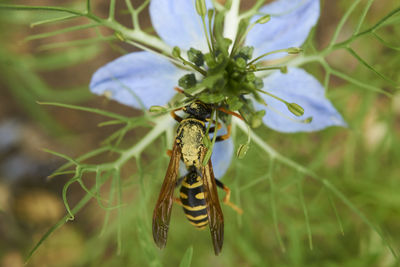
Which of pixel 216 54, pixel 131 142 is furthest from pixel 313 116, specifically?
pixel 131 142

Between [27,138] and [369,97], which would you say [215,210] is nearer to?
[369,97]

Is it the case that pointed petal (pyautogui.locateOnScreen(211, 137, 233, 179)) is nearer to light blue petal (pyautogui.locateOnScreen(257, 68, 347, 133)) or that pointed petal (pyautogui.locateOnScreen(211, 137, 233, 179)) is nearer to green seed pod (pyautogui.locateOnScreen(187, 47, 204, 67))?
light blue petal (pyautogui.locateOnScreen(257, 68, 347, 133))

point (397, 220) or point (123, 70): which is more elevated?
point (123, 70)

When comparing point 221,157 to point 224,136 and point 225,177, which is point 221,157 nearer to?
point 224,136

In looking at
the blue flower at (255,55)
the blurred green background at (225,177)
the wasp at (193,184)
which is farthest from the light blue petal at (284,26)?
the blurred green background at (225,177)

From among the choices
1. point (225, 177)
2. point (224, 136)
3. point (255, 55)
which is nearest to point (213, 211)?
point (224, 136)
